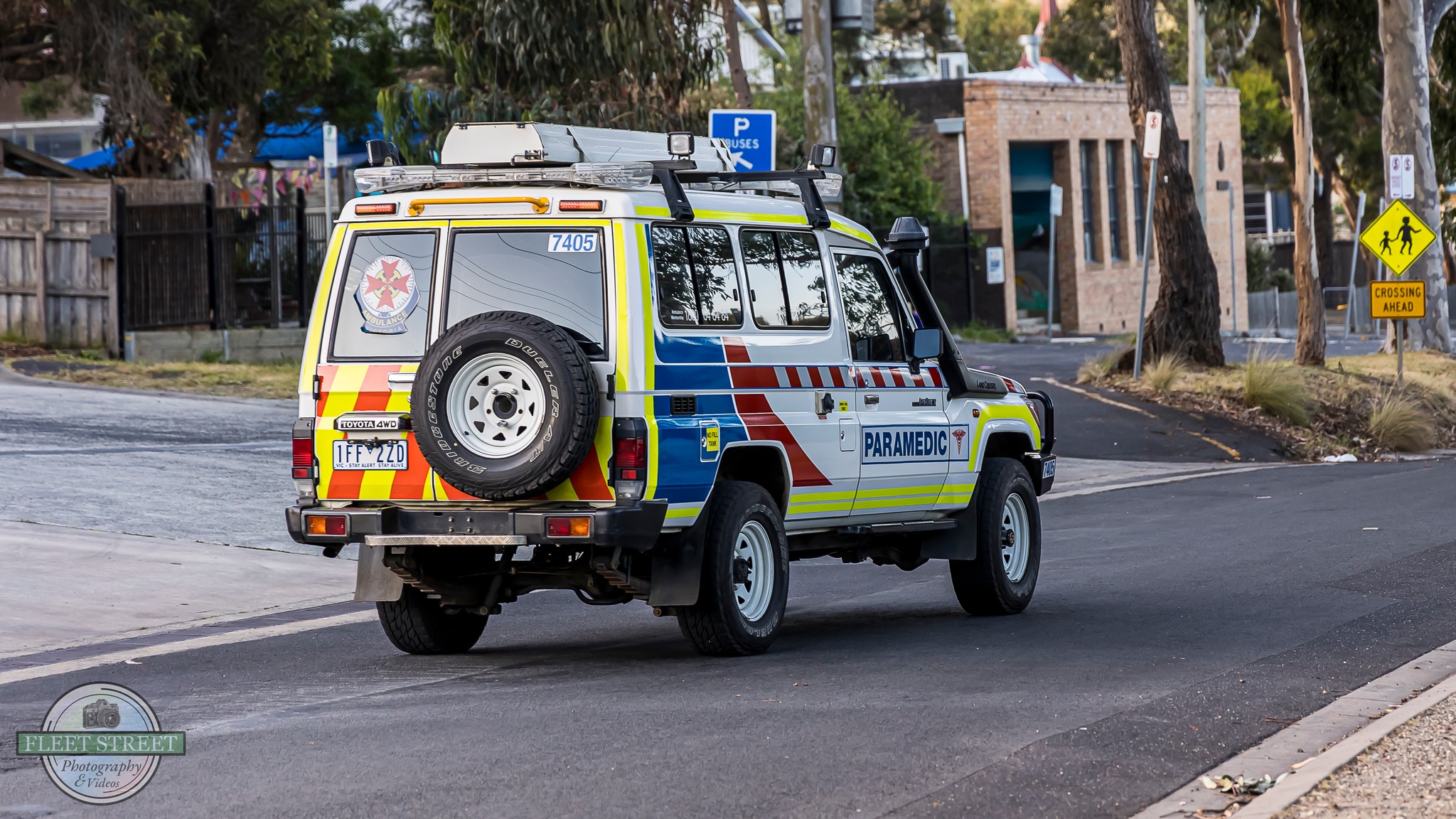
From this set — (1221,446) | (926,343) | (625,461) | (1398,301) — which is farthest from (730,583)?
Answer: (1398,301)

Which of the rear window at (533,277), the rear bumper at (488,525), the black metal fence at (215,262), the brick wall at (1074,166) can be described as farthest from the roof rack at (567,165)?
the brick wall at (1074,166)

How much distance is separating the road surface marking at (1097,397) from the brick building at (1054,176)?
52.3 feet

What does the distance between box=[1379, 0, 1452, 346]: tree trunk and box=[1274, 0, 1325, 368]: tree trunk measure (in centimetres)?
135

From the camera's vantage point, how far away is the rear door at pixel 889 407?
376 inches

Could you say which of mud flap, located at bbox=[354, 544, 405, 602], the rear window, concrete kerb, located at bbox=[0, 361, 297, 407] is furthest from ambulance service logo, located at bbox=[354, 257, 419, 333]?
concrete kerb, located at bbox=[0, 361, 297, 407]

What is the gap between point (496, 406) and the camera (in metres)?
7.97

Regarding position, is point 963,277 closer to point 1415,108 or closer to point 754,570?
point 1415,108

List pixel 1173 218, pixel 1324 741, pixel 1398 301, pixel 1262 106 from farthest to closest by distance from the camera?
pixel 1262 106 < pixel 1398 301 < pixel 1173 218 < pixel 1324 741

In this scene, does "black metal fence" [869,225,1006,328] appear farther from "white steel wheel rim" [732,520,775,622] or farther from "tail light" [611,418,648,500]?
"tail light" [611,418,648,500]

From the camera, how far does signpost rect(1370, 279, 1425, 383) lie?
25.2 m

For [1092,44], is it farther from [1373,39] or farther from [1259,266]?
[1373,39]

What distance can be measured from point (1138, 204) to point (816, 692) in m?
40.9

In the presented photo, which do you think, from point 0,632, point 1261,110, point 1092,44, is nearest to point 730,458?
point 0,632

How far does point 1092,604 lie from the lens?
1062 centimetres
